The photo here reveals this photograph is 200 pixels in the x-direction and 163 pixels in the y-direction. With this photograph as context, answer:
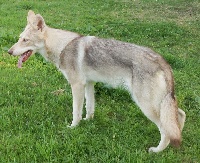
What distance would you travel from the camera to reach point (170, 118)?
446 centimetres

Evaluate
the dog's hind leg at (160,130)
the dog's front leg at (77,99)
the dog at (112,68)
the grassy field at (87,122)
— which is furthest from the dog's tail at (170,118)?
the dog's front leg at (77,99)

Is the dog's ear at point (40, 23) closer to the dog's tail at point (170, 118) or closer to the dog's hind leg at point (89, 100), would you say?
the dog's hind leg at point (89, 100)

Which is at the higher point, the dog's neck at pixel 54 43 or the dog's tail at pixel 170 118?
the dog's neck at pixel 54 43

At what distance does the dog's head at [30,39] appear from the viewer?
5.27 meters

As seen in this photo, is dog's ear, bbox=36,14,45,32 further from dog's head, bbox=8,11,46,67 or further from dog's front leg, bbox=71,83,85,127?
dog's front leg, bbox=71,83,85,127

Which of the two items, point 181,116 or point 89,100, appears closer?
point 181,116

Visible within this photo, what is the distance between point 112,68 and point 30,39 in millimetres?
1284

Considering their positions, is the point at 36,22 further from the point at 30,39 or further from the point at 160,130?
the point at 160,130

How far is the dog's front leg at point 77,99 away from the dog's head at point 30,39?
0.82 meters

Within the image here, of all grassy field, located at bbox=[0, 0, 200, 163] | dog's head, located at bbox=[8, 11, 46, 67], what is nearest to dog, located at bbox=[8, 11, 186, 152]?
dog's head, located at bbox=[8, 11, 46, 67]

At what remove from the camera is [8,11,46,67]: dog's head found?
→ 5266 millimetres

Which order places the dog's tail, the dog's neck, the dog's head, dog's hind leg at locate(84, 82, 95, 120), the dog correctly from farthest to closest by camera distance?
dog's hind leg at locate(84, 82, 95, 120) → the dog's neck → the dog's head → the dog → the dog's tail

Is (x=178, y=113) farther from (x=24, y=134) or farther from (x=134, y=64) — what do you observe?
(x=24, y=134)

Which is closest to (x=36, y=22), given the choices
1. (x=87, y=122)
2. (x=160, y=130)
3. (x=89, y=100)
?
(x=89, y=100)
